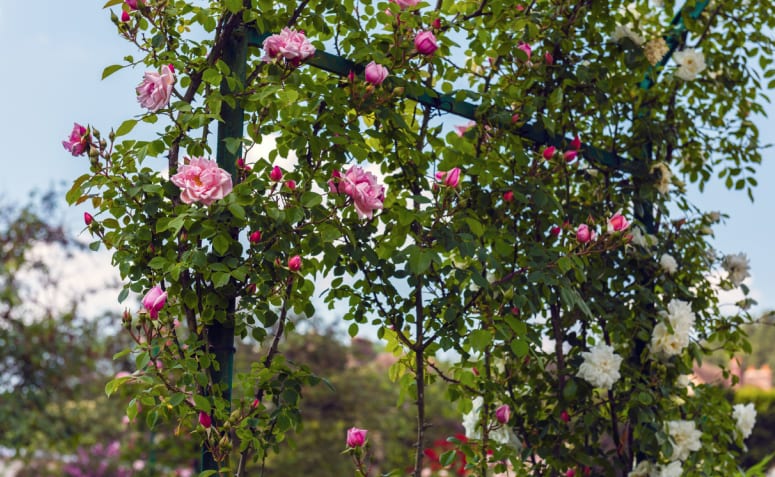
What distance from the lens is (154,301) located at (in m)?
1.56

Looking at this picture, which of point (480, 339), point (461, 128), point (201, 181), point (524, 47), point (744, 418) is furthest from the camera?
point (744, 418)

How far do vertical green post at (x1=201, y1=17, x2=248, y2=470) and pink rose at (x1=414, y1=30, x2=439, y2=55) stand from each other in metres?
0.38

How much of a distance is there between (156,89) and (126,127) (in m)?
0.13

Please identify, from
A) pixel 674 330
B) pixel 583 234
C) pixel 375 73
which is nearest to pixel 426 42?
pixel 375 73

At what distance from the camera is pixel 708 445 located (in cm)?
243

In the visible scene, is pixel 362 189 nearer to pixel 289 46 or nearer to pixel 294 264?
pixel 294 264

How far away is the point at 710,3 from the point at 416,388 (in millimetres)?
1720

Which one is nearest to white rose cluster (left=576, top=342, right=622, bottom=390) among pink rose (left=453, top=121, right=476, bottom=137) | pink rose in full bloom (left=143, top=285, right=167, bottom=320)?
pink rose (left=453, top=121, right=476, bottom=137)

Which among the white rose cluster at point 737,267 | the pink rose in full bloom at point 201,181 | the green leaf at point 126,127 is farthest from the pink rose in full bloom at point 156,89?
the white rose cluster at point 737,267

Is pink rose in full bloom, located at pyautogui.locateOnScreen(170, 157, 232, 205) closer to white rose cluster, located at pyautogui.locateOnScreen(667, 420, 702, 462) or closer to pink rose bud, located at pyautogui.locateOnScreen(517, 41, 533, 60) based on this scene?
pink rose bud, located at pyautogui.locateOnScreen(517, 41, 533, 60)

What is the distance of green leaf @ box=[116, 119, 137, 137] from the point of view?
1.69 m

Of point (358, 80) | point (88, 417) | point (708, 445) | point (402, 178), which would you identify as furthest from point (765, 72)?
point (88, 417)

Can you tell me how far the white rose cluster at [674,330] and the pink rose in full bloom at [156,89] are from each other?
4.83 feet

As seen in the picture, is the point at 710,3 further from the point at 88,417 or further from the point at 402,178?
the point at 88,417
